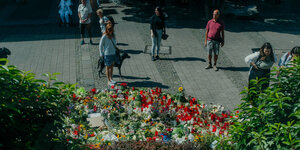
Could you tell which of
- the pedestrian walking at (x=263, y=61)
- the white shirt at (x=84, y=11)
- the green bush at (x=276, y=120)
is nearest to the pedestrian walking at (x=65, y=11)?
the white shirt at (x=84, y=11)

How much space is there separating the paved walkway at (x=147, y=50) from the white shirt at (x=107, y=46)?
110 centimetres

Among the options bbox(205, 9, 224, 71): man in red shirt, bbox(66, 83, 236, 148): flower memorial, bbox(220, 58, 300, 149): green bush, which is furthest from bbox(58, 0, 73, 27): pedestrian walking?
bbox(220, 58, 300, 149): green bush

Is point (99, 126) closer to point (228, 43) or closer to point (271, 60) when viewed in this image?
point (271, 60)

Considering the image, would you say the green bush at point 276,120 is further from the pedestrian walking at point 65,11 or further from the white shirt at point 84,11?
the pedestrian walking at point 65,11

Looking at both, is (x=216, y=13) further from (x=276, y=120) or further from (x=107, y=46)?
(x=276, y=120)

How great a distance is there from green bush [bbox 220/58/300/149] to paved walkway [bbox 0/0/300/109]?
4491mm

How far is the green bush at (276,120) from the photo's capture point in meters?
3.43

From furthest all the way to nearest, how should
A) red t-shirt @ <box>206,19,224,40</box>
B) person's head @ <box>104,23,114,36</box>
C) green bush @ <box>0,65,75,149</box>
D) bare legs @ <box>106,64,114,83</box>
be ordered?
red t-shirt @ <box>206,19,224,40</box>, bare legs @ <box>106,64,114,83</box>, person's head @ <box>104,23,114,36</box>, green bush @ <box>0,65,75,149</box>

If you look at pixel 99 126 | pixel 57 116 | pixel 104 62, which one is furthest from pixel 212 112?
pixel 57 116

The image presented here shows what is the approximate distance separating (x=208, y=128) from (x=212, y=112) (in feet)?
2.77

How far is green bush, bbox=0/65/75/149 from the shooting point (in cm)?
313

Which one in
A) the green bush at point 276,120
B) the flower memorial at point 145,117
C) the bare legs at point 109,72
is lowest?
the flower memorial at point 145,117

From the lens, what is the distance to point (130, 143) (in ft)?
18.8

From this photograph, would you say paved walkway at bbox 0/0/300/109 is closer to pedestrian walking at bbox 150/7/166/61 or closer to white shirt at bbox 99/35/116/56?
pedestrian walking at bbox 150/7/166/61
